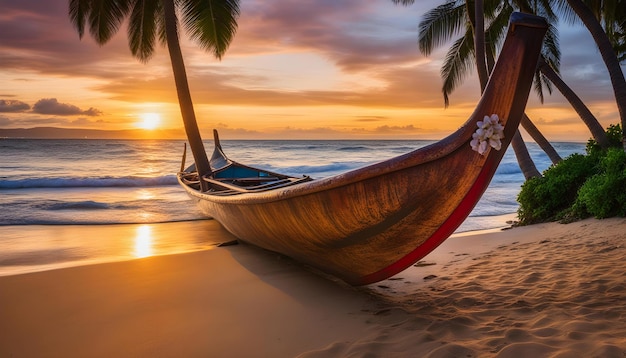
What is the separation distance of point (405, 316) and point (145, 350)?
196 centimetres

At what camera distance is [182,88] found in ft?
31.0

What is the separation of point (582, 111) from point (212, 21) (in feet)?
27.5

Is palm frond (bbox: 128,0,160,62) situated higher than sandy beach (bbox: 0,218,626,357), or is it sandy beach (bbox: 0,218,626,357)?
palm frond (bbox: 128,0,160,62)

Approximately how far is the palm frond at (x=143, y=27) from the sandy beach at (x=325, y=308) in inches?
345

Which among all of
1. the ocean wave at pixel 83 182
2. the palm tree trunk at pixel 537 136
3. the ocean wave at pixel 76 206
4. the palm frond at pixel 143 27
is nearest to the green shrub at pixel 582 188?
the palm tree trunk at pixel 537 136

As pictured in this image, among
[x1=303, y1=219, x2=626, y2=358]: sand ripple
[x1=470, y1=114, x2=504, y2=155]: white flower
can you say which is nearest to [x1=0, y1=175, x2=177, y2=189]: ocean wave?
[x1=303, y1=219, x2=626, y2=358]: sand ripple

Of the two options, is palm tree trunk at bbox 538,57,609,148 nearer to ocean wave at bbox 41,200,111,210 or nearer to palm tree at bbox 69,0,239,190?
palm tree at bbox 69,0,239,190

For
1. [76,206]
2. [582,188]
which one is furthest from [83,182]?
[582,188]

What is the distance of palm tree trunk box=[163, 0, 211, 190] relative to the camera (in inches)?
367

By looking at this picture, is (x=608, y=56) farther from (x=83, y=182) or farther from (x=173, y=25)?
(x=83, y=182)

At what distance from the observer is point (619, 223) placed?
5.69 m

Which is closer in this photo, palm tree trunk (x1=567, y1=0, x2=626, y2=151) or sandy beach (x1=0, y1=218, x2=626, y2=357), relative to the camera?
sandy beach (x1=0, y1=218, x2=626, y2=357)

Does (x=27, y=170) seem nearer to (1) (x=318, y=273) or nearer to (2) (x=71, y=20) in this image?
(2) (x=71, y=20)

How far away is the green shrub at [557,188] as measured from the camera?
Result: 727cm
